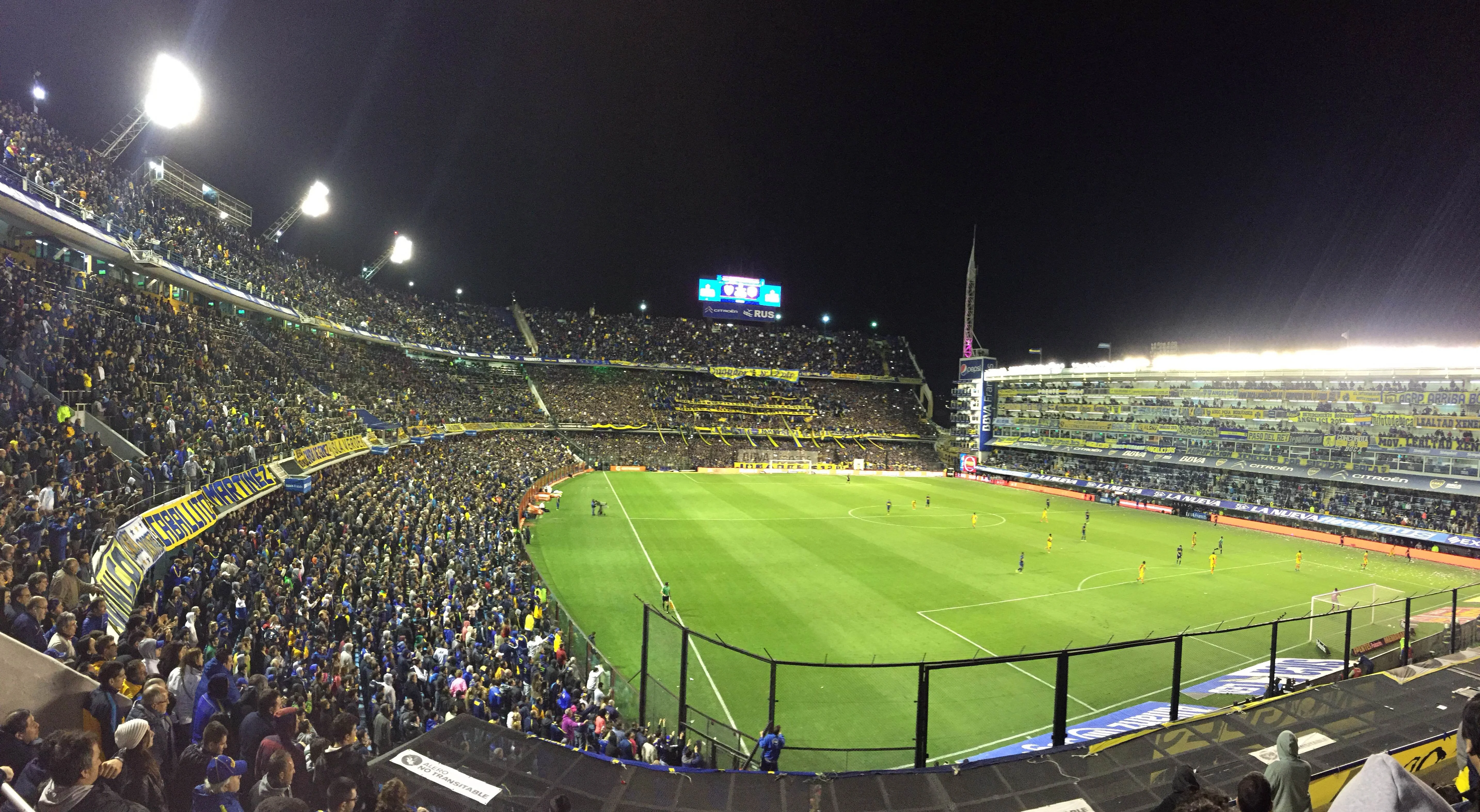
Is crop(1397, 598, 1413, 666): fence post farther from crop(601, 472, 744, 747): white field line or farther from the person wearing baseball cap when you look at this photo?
the person wearing baseball cap

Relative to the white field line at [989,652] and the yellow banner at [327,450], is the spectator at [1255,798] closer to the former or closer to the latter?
the white field line at [989,652]

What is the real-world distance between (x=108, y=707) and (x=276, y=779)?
218 cm

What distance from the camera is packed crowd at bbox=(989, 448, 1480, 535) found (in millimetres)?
A: 35000

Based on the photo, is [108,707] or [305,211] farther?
[305,211]

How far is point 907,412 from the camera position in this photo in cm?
8400

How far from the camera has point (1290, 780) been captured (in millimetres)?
4047

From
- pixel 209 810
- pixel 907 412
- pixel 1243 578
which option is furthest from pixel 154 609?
pixel 907 412

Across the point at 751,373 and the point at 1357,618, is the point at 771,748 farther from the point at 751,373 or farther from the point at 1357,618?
the point at 751,373

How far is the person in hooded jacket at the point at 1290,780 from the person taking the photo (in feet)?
13.1

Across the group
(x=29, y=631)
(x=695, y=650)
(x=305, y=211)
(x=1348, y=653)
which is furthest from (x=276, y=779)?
(x=305, y=211)

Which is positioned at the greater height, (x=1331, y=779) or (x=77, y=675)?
(x=77, y=675)

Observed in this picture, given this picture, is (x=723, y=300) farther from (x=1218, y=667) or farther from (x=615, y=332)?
(x=1218, y=667)

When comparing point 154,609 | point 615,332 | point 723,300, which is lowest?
point 154,609

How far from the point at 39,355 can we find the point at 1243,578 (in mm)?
39812
